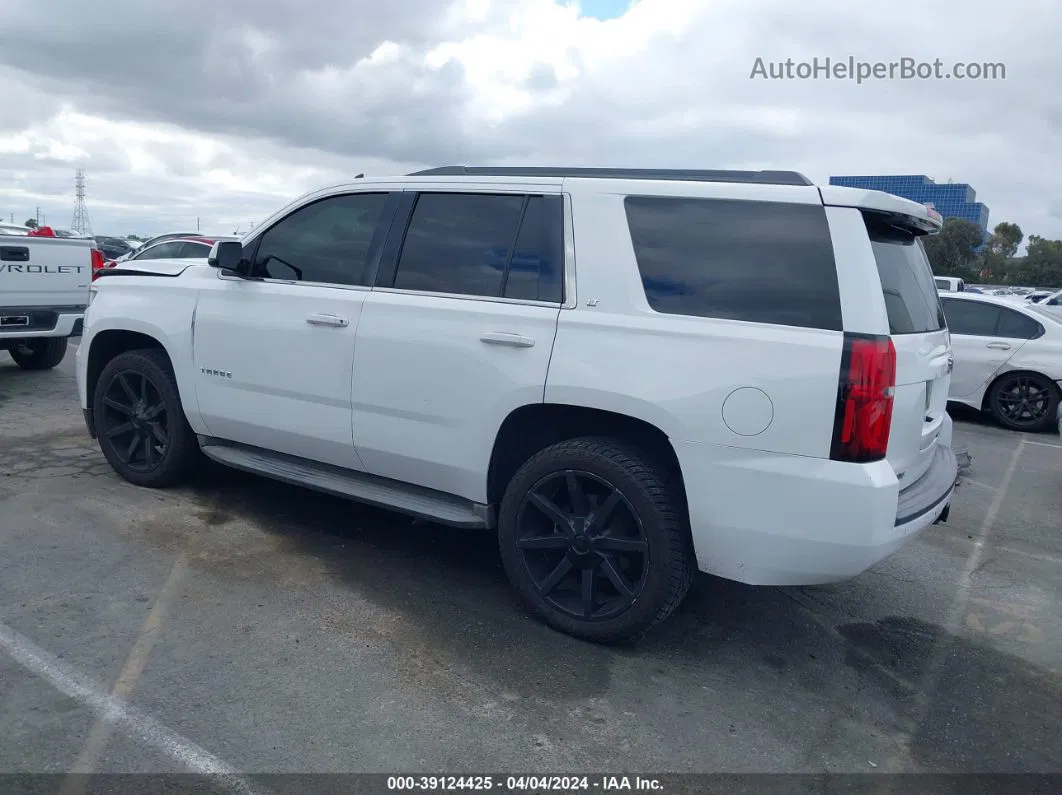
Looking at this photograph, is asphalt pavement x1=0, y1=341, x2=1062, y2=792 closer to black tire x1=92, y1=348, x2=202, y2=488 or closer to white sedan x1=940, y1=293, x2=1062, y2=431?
black tire x1=92, y1=348, x2=202, y2=488

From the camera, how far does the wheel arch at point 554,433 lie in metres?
3.75

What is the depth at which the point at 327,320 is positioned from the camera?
14.6ft

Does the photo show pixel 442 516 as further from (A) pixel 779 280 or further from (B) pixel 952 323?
(B) pixel 952 323

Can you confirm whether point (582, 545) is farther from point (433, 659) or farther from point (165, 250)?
point (165, 250)

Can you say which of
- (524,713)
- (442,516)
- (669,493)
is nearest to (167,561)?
(442,516)

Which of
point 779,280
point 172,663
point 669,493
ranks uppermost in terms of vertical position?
point 779,280

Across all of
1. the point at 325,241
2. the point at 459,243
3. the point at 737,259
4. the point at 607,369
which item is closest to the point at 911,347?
the point at 737,259

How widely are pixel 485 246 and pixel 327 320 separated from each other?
2.99 ft

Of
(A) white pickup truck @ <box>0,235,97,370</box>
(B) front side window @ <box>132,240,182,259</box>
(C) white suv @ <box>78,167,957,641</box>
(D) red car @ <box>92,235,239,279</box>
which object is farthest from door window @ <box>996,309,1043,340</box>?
(B) front side window @ <box>132,240,182,259</box>

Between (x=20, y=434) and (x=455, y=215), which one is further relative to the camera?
(x=20, y=434)

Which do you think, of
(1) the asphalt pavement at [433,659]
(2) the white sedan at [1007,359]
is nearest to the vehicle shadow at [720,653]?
(1) the asphalt pavement at [433,659]

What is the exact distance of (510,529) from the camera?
3959mm

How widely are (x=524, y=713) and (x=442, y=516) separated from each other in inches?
44.6

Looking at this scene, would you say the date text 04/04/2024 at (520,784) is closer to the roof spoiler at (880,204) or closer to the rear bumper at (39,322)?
the roof spoiler at (880,204)
